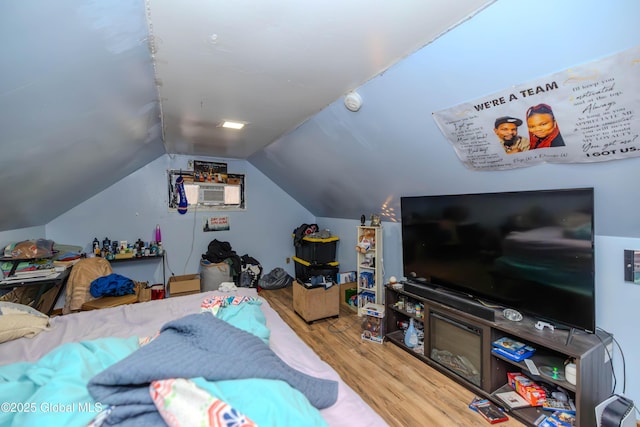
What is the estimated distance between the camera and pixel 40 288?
2.77m

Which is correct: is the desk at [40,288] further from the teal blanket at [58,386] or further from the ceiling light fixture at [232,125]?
the ceiling light fixture at [232,125]

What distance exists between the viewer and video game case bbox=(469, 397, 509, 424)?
5.69 feet

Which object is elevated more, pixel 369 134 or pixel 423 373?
pixel 369 134

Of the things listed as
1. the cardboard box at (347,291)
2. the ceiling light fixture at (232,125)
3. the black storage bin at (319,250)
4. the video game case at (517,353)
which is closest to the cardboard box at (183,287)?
the black storage bin at (319,250)

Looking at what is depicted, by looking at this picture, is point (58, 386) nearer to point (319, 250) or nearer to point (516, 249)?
point (516, 249)

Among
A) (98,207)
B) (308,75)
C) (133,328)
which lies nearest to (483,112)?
→ (308,75)

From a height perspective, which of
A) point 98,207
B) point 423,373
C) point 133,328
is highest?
point 98,207

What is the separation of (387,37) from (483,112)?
73 cm

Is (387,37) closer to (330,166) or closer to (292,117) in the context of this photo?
(292,117)

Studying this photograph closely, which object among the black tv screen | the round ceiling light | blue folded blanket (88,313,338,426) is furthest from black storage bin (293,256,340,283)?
blue folded blanket (88,313,338,426)

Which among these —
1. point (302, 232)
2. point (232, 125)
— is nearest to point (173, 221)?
point (302, 232)

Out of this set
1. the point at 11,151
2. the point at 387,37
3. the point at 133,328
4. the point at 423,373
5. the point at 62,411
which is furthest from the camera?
the point at 423,373

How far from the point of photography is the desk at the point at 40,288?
7.77ft

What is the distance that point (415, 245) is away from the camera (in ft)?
8.78
